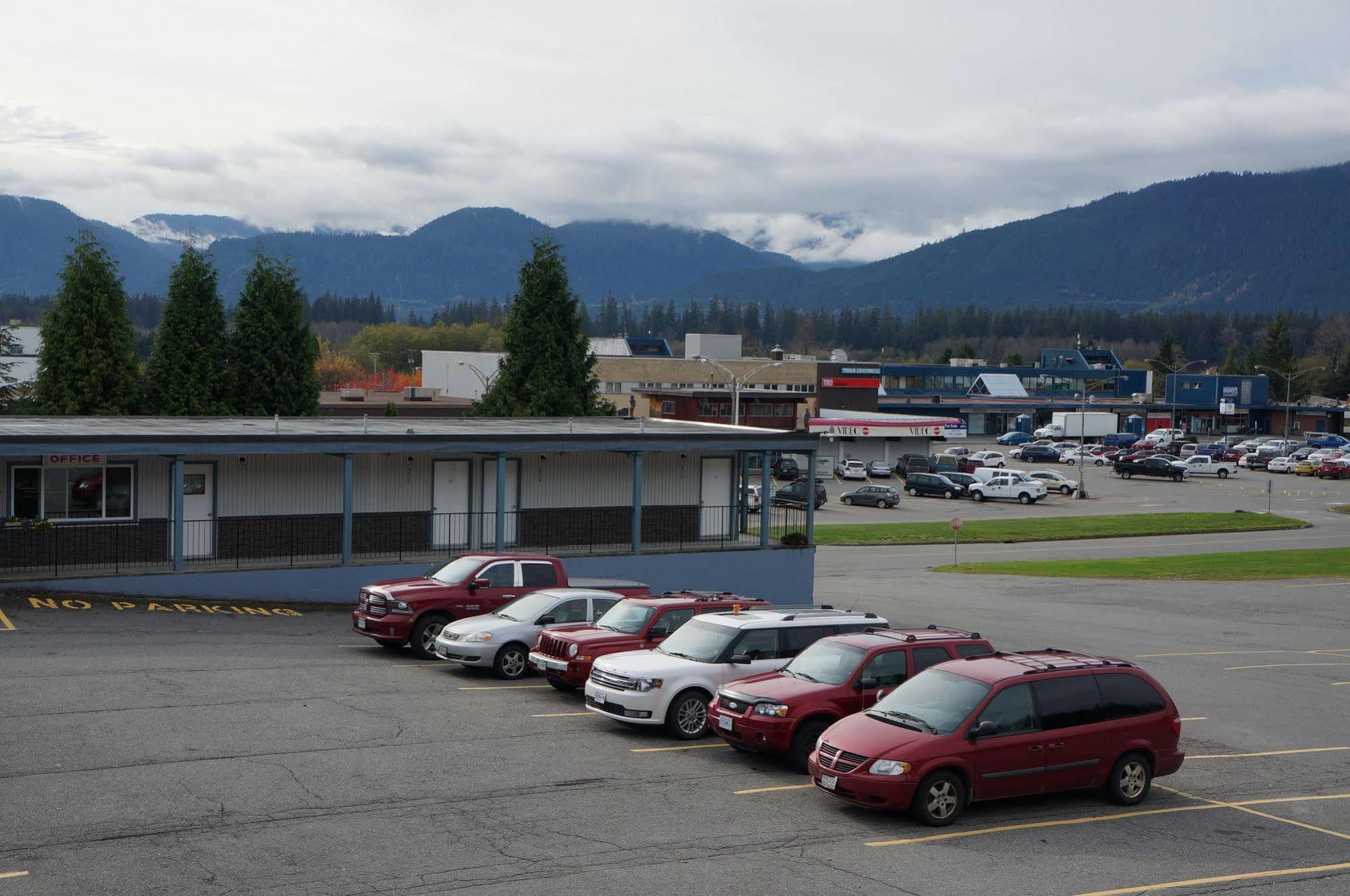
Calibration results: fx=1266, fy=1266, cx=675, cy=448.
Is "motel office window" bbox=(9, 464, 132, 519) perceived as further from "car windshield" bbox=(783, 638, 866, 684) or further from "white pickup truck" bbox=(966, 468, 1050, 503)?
"white pickup truck" bbox=(966, 468, 1050, 503)

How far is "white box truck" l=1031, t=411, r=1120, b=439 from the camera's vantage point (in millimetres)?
125562

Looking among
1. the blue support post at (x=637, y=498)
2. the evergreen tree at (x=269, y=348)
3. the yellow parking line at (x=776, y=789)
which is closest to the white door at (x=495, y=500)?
the blue support post at (x=637, y=498)

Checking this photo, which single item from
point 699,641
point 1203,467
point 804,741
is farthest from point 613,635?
point 1203,467

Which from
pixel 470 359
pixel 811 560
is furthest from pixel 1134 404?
pixel 811 560

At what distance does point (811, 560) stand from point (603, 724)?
55.6 feet

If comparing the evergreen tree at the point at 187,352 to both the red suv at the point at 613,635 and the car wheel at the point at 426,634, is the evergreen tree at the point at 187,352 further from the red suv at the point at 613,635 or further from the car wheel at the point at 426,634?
the red suv at the point at 613,635

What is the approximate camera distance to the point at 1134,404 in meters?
146

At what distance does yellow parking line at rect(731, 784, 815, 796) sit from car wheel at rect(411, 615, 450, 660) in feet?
29.8

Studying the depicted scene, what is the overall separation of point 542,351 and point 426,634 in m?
29.9

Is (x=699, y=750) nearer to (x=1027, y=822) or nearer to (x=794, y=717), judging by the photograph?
(x=794, y=717)

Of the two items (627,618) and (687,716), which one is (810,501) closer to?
(627,618)

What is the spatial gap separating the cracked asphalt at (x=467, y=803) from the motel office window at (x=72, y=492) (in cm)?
535

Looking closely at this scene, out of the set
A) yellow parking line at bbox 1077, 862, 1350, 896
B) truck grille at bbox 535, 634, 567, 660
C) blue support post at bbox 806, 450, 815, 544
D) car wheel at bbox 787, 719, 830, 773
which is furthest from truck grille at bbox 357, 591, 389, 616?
yellow parking line at bbox 1077, 862, 1350, 896

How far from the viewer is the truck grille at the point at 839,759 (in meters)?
13.3
